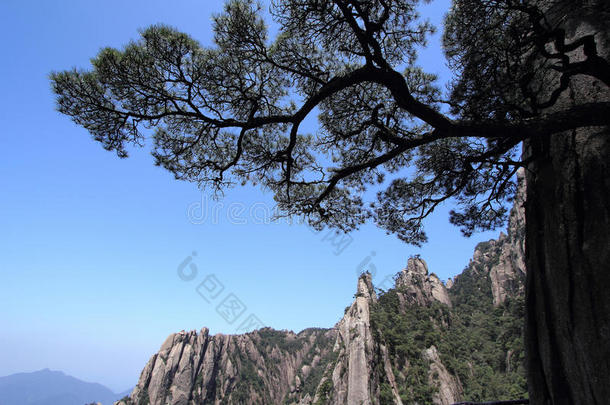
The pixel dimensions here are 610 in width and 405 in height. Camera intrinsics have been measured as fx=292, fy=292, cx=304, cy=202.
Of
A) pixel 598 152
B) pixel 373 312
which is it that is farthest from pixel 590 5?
pixel 373 312

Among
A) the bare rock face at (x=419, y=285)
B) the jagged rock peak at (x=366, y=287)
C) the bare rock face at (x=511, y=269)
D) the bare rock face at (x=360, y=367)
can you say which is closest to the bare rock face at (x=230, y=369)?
the bare rock face at (x=360, y=367)

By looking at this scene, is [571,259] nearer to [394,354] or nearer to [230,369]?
[394,354]

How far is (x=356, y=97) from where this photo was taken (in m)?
4.47

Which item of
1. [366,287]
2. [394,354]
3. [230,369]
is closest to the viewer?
[394,354]

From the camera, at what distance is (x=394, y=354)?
3538 cm

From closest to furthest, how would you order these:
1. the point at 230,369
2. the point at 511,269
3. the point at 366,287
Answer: the point at 511,269 → the point at 366,287 → the point at 230,369

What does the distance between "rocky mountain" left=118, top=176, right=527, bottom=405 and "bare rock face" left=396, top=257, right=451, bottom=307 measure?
19cm

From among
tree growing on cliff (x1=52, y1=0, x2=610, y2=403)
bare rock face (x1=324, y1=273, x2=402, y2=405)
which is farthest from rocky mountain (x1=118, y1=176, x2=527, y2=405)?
tree growing on cliff (x1=52, y1=0, x2=610, y2=403)

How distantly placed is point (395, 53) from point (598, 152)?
262 cm

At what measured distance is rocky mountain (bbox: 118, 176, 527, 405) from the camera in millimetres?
30578

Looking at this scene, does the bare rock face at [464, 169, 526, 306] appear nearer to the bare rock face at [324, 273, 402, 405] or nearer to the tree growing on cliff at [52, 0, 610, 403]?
the bare rock face at [324, 273, 402, 405]

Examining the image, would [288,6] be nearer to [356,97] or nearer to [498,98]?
[356,97]

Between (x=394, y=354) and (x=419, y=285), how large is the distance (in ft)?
50.9

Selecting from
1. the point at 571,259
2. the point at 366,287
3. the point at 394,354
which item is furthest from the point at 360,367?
the point at 571,259
